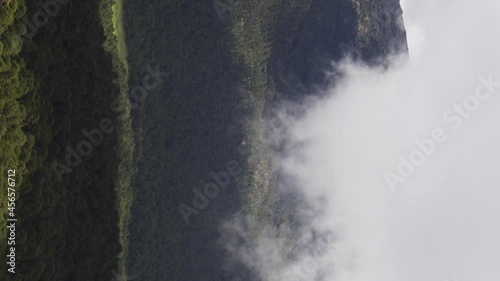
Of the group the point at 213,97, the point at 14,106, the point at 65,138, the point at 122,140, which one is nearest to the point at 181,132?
the point at 213,97

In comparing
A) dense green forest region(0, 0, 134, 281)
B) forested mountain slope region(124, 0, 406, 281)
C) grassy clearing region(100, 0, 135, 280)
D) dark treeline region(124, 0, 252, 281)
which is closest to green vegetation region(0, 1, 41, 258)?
dense green forest region(0, 0, 134, 281)

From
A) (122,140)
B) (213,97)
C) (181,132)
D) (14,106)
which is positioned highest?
(213,97)

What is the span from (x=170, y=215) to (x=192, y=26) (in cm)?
1387

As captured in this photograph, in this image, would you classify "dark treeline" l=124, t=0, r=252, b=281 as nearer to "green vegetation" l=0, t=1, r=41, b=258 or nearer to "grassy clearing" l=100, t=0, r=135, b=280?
"grassy clearing" l=100, t=0, r=135, b=280

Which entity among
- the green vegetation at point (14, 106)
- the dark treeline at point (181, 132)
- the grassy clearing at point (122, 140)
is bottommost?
the green vegetation at point (14, 106)

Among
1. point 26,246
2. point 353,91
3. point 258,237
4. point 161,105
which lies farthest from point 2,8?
point 353,91

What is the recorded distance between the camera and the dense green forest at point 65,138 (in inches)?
1085

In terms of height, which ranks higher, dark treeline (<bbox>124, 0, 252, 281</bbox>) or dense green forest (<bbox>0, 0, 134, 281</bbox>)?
dark treeline (<bbox>124, 0, 252, 281</bbox>)

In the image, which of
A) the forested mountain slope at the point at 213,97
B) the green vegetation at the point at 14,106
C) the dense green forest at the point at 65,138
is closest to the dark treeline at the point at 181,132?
the forested mountain slope at the point at 213,97

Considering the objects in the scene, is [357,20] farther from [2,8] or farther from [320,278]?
[2,8]

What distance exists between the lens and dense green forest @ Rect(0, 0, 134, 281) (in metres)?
27.6

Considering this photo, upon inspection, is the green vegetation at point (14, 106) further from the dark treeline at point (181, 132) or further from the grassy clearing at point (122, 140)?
the dark treeline at point (181, 132)

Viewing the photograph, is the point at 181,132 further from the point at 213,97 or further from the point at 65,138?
the point at 65,138

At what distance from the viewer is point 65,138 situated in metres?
31.5
